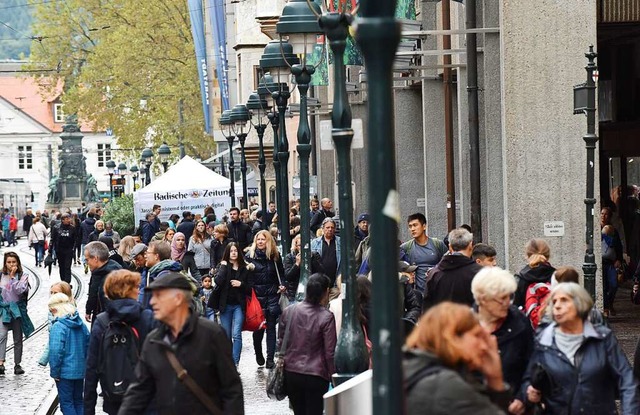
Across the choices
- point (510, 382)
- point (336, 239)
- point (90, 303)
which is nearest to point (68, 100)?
point (336, 239)

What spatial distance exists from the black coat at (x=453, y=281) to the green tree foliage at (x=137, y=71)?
192 ft

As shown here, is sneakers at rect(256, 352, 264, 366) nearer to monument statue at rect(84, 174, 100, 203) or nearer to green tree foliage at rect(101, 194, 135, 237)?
green tree foliage at rect(101, 194, 135, 237)

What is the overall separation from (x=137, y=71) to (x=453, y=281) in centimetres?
6089

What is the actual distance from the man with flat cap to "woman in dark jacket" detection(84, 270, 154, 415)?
2.42m

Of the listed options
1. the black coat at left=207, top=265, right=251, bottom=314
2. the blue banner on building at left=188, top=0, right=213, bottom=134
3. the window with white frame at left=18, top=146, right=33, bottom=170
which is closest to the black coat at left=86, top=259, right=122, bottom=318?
the black coat at left=207, top=265, right=251, bottom=314

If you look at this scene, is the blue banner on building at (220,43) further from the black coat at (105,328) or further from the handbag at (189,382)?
the handbag at (189,382)

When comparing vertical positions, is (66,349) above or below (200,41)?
below

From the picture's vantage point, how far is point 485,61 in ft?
70.9

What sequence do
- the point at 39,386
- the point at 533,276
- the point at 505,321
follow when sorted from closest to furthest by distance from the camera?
1. the point at 505,321
2. the point at 533,276
3. the point at 39,386

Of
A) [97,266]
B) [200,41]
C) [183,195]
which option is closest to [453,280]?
[97,266]

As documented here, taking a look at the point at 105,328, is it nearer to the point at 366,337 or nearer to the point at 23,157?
the point at 366,337

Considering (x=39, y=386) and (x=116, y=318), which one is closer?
(x=116, y=318)

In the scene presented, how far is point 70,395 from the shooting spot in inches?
527

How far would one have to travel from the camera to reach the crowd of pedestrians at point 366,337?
6.00 m
